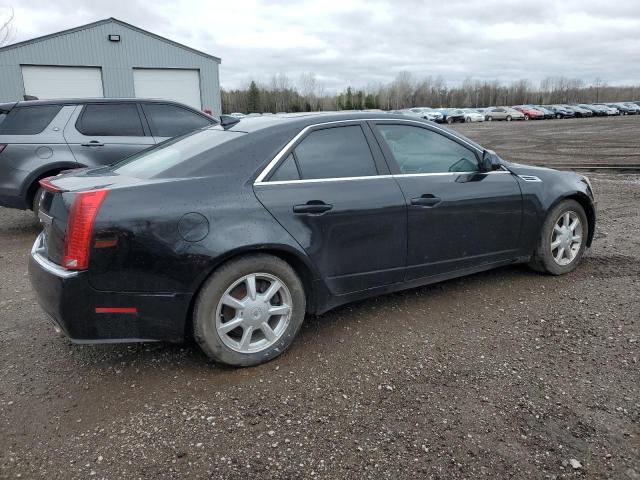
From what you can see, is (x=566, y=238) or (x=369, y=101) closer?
(x=566, y=238)

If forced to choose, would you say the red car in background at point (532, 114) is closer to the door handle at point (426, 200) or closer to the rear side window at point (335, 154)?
the door handle at point (426, 200)

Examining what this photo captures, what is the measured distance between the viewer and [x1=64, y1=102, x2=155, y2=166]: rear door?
267 inches

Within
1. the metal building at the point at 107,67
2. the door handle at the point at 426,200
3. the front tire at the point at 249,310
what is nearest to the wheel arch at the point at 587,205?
the door handle at the point at 426,200

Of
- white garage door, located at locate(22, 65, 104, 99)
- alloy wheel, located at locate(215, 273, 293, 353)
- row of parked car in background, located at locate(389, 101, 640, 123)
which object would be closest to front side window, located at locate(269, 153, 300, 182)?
alloy wheel, located at locate(215, 273, 293, 353)

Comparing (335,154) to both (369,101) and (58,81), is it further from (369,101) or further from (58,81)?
(369,101)

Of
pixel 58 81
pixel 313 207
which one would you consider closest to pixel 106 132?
pixel 313 207

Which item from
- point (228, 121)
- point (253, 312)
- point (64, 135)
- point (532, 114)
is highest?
point (532, 114)

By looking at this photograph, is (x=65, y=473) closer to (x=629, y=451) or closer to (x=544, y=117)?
(x=629, y=451)

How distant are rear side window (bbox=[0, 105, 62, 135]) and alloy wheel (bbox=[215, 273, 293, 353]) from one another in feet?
16.1

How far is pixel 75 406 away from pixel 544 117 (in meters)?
63.7

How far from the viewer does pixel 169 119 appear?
297 inches

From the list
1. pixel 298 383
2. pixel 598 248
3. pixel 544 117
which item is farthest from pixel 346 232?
pixel 544 117

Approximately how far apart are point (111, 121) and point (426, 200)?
199 inches

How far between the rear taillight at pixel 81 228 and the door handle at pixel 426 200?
6.92 ft
